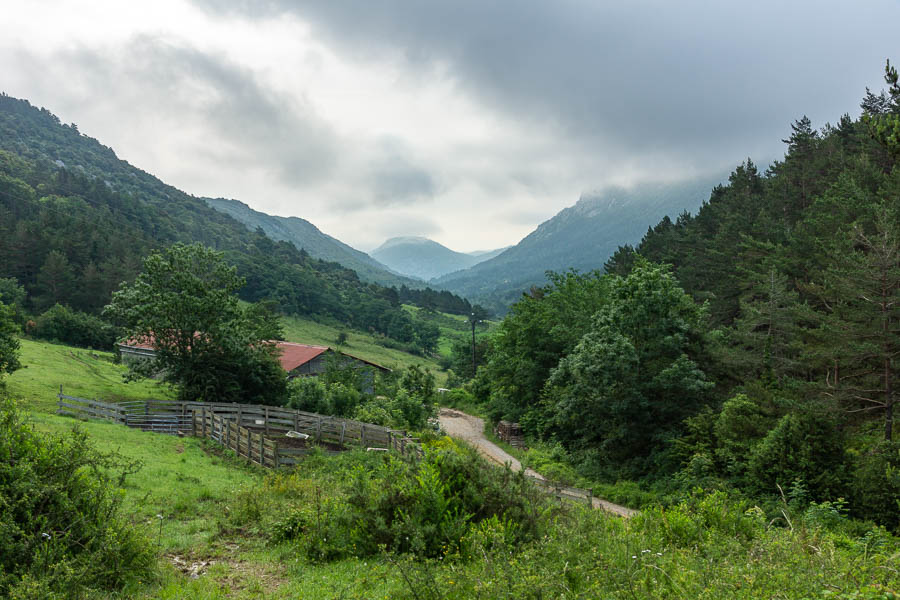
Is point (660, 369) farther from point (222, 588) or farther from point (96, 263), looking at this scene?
point (96, 263)

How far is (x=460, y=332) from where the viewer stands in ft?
417

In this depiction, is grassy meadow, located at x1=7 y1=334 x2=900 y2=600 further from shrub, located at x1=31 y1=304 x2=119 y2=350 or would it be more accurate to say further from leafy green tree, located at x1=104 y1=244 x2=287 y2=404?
shrub, located at x1=31 y1=304 x2=119 y2=350

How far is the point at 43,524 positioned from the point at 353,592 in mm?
Answer: 4018

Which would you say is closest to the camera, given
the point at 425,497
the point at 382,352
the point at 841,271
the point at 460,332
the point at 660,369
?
the point at 425,497

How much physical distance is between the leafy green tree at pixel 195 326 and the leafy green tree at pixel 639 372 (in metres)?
18.3

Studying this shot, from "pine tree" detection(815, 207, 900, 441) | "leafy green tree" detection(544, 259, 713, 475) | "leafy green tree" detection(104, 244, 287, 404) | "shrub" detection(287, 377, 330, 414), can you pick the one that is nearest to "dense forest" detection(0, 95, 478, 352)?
"leafy green tree" detection(104, 244, 287, 404)

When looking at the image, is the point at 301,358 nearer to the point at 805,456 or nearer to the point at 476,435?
the point at 476,435

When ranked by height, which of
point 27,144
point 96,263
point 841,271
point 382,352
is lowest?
point 382,352

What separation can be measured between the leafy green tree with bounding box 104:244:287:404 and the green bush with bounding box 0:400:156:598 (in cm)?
2176

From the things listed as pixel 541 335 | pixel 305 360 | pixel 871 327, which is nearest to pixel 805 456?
pixel 871 327

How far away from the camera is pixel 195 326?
27.5 meters

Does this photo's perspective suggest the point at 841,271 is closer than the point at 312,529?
No

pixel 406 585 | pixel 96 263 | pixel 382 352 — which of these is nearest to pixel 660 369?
pixel 406 585

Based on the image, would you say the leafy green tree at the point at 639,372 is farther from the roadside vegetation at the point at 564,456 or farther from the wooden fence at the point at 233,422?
the wooden fence at the point at 233,422
